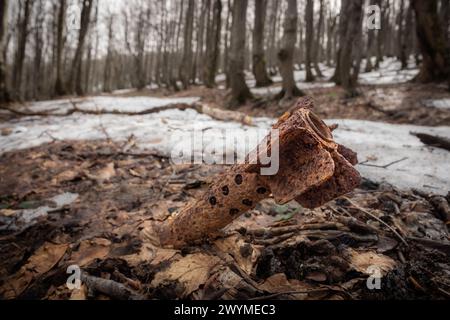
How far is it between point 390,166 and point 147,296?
284 centimetres

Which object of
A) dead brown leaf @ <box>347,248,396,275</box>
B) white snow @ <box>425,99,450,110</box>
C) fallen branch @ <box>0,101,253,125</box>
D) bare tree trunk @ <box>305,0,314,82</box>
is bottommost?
dead brown leaf @ <box>347,248,396,275</box>

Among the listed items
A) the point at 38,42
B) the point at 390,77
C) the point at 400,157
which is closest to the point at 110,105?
the point at 400,157

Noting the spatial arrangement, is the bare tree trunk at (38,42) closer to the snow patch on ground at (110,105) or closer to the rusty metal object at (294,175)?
the snow patch on ground at (110,105)

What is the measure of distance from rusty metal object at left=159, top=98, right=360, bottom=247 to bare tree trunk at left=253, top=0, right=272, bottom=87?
942 cm

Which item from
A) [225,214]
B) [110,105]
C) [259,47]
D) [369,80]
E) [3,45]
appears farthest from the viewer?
[369,80]

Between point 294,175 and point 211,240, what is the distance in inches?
33.1

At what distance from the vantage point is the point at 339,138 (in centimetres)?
435

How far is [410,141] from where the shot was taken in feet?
13.9

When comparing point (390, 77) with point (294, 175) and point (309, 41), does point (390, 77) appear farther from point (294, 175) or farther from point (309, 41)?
point (294, 175)

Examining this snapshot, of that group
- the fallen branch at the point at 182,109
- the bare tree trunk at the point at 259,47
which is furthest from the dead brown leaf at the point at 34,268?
the bare tree trunk at the point at 259,47

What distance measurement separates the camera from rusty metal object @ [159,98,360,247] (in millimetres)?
1302

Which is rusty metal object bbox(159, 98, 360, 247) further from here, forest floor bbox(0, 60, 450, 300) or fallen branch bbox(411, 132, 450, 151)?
fallen branch bbox(411, 132, 450, 151)

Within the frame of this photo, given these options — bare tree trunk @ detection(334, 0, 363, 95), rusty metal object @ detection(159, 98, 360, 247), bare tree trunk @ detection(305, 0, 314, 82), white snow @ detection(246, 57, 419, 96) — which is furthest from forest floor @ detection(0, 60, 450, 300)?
bare tree trunk @ detection(305, 0, 314, 82)
